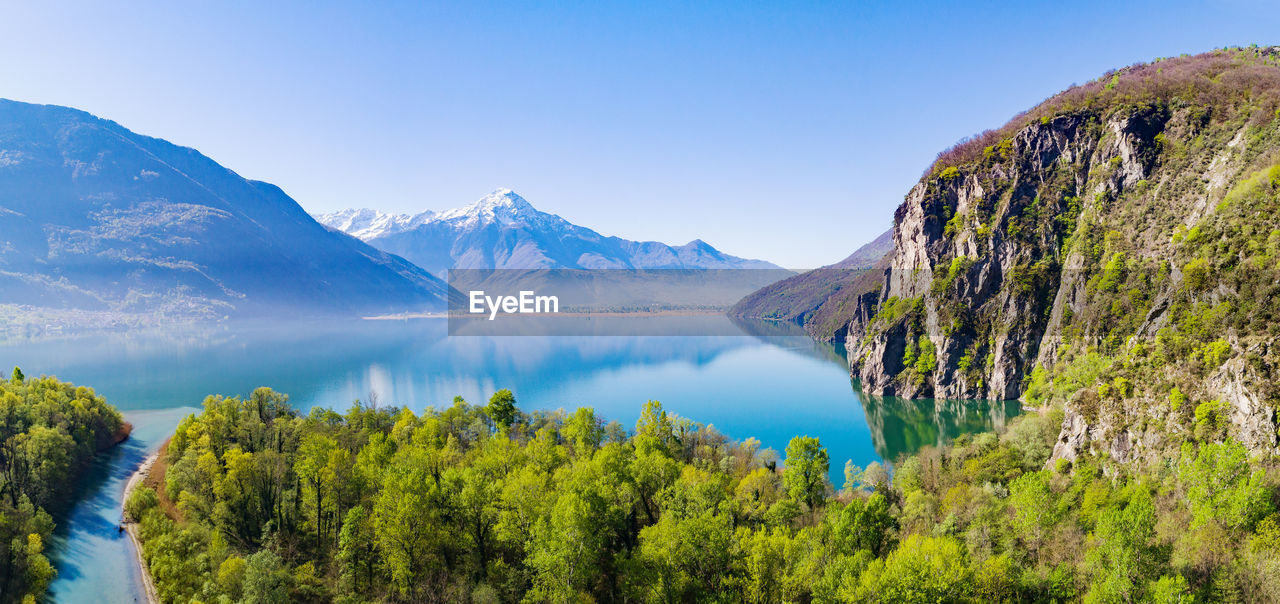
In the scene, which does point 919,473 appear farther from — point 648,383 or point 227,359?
point 227,359

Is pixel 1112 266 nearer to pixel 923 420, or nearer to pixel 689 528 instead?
pixel 923 420

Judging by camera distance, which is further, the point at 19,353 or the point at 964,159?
the point at 19,353

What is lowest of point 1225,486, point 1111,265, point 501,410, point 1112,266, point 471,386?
point 471,386

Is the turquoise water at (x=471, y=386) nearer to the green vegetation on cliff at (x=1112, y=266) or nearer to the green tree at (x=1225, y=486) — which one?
the green vegetation on cliff at (x=1112, y=266)

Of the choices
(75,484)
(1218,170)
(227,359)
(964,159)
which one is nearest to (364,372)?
(227,359)

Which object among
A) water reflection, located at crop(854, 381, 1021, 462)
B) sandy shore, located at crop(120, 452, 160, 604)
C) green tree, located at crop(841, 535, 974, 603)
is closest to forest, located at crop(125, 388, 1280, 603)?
green tree, located at crop(841, 535, 974, 603)

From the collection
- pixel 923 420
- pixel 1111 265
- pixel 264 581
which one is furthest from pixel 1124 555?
pixel 1111 265

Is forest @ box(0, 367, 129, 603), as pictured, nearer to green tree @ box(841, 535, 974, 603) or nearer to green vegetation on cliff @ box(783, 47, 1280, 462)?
green tree @ box(841, 535, 974, 603)
